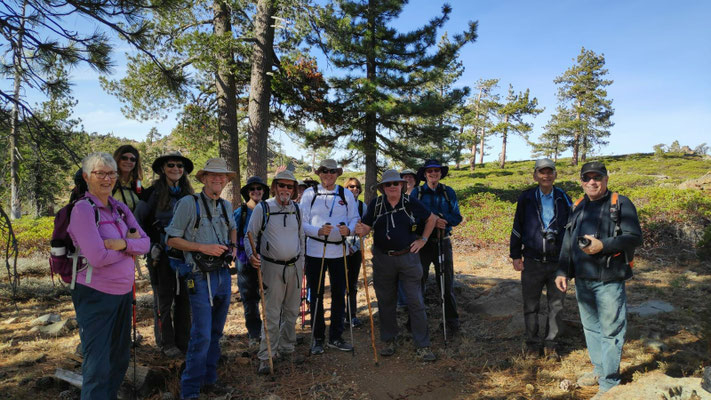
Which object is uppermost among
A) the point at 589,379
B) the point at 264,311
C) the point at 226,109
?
the point at 226,109

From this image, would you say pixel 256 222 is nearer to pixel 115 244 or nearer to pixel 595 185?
pixel 115 244

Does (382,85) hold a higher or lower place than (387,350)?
higher

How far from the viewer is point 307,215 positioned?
5.16 metres

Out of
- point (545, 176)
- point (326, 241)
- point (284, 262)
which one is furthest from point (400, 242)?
point (545, 176)

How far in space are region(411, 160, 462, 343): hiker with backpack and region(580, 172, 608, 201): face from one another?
202cm

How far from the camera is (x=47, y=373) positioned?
164 inches

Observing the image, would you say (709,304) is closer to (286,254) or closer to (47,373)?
(286,254)

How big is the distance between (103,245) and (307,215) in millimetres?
2647

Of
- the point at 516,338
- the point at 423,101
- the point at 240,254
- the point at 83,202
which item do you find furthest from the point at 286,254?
the point at 423,101

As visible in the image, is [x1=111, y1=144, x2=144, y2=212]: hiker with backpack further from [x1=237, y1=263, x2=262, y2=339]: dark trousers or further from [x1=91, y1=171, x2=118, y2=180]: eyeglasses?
[x1=237, y1=263, x2=262, y2=339]: dark trousers

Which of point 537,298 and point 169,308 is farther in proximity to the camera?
point 537,298

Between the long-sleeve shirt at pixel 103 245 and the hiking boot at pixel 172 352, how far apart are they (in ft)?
5.90

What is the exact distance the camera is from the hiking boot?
4.48m

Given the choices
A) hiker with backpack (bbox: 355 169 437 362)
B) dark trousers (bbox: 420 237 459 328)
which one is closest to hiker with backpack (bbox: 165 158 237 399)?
hiker with backpack (bbox: 355 169 437 362)
